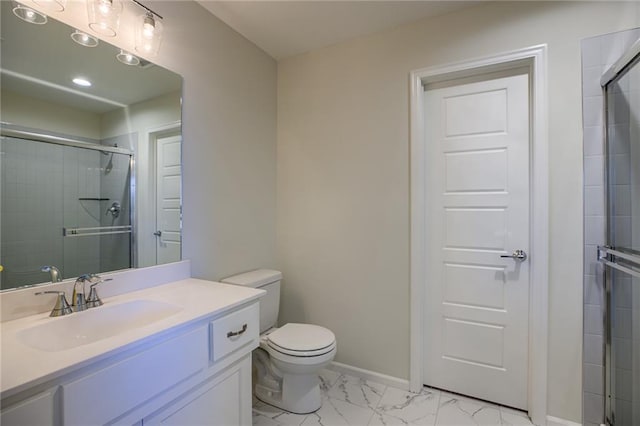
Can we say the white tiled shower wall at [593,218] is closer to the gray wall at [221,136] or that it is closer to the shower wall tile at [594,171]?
the shower wall tile at [594,171]

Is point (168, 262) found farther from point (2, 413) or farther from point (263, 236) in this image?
point (2, 413)

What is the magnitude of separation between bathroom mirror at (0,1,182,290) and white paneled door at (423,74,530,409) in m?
1.66

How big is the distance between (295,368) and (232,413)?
450 millimetres

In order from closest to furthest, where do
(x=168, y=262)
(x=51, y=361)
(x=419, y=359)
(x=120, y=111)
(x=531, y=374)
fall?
(x=51, y=361), (x=120, y=111), (x=168, y=262), (x=531, y=374), (x=419, y=359)

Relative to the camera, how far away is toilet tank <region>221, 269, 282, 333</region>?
77.7 inches

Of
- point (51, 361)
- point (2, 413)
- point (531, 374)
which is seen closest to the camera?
point (2, 413)

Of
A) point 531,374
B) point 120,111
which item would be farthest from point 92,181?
point 531,374

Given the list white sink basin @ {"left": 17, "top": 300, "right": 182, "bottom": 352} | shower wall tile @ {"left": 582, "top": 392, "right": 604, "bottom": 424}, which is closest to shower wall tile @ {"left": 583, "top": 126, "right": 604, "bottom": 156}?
shower wall tile @ {"left": 582, "top": 392, "right": 604, "bottom": 424}

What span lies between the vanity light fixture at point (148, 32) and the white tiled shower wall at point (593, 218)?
224 centimetres

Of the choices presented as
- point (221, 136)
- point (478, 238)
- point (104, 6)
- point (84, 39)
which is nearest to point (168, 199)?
point (221, 136)

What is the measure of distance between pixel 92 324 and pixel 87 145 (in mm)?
770

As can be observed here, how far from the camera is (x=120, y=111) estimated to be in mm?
1476

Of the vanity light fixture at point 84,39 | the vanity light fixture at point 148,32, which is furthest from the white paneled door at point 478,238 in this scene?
the vanity light fixture at point 84,39

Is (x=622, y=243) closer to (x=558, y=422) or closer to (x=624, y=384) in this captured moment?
(x=624, y=384)
